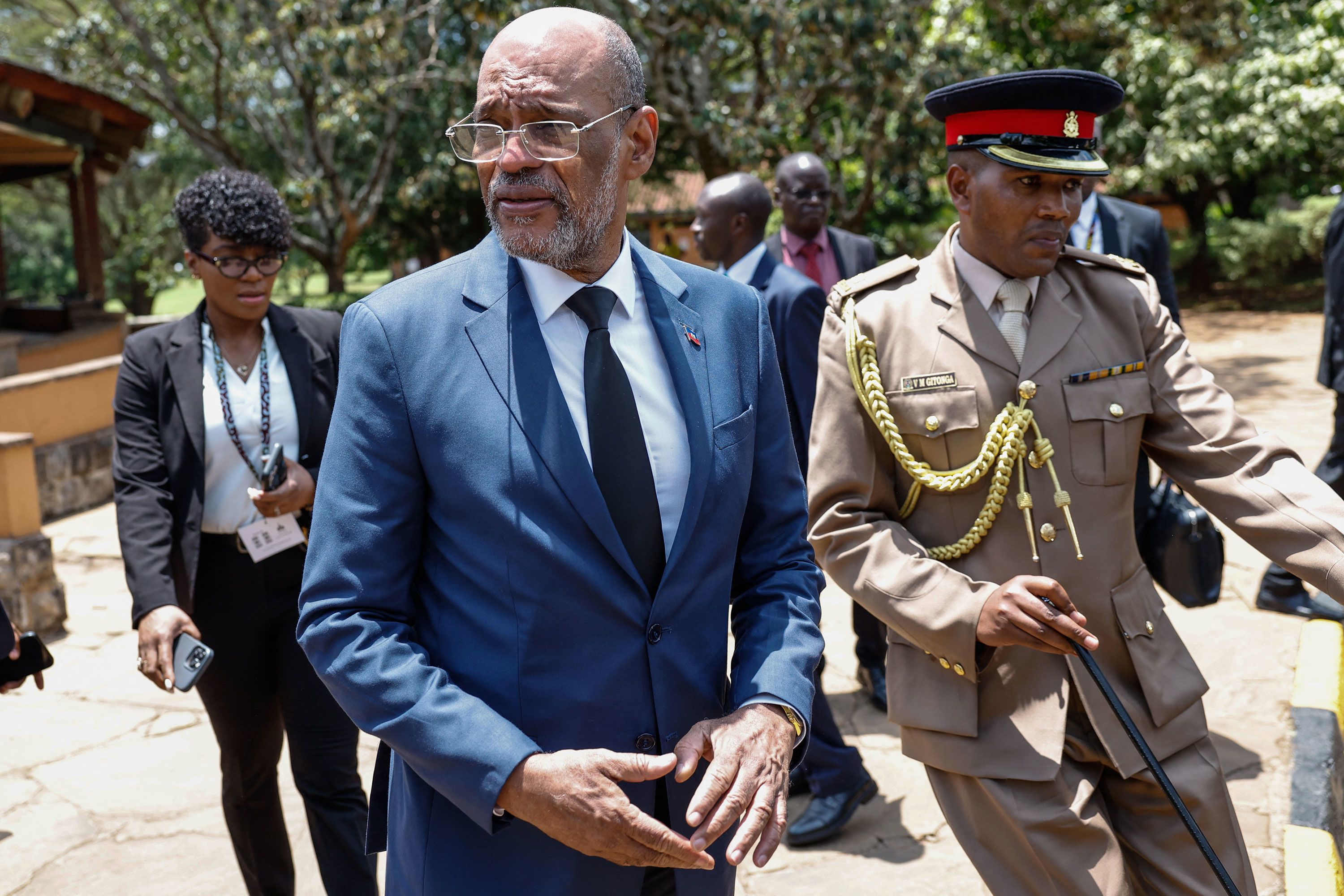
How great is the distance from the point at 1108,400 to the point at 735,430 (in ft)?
3.35

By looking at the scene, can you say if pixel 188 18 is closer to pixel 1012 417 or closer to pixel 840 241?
pixel 840 241

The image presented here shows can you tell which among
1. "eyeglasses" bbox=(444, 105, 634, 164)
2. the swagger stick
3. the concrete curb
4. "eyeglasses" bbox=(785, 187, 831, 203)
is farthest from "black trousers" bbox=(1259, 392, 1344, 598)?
"eyeglasses" bbox=(444, 105, 634, 164)

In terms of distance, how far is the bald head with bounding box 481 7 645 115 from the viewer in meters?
1.84

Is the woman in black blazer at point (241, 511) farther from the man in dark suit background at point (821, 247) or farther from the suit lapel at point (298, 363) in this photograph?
the man in dark suit background at point (821, 247)

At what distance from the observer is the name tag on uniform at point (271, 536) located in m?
3.18

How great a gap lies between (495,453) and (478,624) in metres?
0.27

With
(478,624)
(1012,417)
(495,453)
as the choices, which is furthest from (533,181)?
(1012,417)

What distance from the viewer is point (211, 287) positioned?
3324mm

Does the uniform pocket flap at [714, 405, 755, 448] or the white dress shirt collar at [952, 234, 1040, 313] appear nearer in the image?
the uniform pocket flap at [714, 405, 755, 448]

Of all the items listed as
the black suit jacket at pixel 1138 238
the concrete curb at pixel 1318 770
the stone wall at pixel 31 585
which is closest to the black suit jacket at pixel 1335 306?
the black suit jacket at pixel 1138 238

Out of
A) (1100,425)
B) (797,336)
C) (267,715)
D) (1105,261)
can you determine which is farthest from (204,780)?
(1105,261)

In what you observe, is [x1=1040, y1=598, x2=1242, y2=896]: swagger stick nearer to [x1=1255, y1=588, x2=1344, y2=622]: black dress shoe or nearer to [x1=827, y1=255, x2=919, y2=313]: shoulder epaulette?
[x1=827, y1=255, x2=919, y2=313]: shoulder epaulette

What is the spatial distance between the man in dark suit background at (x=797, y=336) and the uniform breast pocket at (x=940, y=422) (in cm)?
77

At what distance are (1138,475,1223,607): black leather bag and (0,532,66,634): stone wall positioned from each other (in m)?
5.68
